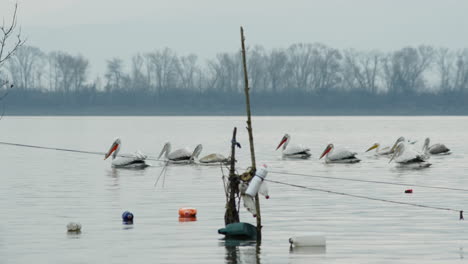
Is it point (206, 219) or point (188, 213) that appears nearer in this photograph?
point (206, 219)

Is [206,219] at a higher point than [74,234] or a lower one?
lower

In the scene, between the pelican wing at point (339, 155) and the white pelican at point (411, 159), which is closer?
the white pelican at point (411, 159)

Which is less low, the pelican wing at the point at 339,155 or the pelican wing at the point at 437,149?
the pelican wing at the point at 339,155

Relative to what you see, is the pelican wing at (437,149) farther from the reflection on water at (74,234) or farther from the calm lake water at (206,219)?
the reflection on water at (74,234)

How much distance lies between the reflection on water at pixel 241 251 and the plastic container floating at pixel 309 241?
0.58 metres

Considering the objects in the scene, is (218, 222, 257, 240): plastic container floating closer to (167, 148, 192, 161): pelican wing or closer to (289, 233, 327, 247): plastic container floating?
(289, 233, 327, 247): plastic container floating

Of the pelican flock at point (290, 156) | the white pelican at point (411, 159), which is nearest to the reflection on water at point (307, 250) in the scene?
the pelican flock at point (290, 156)

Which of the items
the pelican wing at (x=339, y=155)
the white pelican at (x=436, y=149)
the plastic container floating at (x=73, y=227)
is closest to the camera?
the plastic container floating at (x=73, y=227)

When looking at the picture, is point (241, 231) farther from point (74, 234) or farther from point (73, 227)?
point (73, 227)

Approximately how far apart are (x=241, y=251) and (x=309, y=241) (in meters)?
1.10

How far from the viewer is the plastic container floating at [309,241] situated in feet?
52.6

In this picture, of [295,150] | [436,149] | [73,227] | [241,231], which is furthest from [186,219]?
[436,149]

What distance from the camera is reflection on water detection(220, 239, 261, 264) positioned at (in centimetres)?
1501

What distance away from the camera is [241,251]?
15.8 metres
